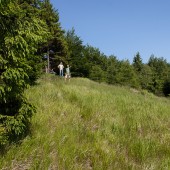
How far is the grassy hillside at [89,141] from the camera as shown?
6.53m

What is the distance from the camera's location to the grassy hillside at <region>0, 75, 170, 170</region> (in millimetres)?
6527

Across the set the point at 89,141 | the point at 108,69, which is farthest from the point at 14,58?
the point at 108,69

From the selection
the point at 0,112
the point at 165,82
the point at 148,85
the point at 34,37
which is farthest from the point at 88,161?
the point at 148,85

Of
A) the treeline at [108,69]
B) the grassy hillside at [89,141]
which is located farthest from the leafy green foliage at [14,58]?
the treeline at [108,69]

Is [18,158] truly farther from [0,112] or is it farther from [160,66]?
[160,66]

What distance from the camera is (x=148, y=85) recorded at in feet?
277

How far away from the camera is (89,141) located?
26.5ft

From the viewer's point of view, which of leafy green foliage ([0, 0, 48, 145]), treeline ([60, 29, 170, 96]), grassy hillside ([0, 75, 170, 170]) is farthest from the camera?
treeline ([60, 29, 170, 96])

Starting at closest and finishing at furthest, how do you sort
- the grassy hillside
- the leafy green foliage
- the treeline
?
the leafy green foliage → the grassy hillside → the treeline

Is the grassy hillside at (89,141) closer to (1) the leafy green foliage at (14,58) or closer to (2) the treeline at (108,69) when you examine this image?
(1) the leafy green foliage at (14,58)

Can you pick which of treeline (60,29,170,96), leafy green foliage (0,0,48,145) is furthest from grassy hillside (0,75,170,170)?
treeline (60,29,170,96)

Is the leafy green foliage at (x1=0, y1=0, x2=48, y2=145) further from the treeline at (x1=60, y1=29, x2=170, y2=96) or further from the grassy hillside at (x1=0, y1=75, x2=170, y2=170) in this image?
the treeline at (x1=60, y1=29, x2=170, y2=96)

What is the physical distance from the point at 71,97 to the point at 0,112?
718 cm

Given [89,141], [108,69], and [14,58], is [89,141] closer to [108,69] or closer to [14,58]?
[14,58]
